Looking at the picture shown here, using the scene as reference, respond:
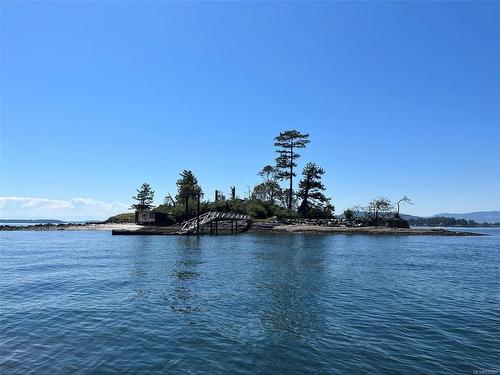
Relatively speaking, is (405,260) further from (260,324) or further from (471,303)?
(260,324)

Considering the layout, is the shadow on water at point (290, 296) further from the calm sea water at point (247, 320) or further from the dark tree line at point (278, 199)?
the dark tree line at point (278, 199)

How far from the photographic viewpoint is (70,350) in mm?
12000

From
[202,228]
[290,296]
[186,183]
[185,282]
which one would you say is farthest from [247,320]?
[186,183]

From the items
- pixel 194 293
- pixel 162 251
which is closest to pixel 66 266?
pixel 162 251

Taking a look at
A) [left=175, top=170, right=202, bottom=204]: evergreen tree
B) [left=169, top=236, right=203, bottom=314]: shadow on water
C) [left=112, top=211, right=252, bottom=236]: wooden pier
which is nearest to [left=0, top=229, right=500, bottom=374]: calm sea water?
[left=169, top=236, right=203, bottom=314]: shadow on water

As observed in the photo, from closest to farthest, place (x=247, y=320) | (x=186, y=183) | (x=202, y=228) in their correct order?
(x=247, y=320)
(x=202, y=228)
(x=186, y=183)

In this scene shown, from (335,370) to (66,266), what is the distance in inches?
1103

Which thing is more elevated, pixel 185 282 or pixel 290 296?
pixel 185 282

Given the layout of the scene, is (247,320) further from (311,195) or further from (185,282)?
(311,195)

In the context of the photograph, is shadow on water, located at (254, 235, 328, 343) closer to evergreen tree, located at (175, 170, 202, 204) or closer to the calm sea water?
the calm sea water

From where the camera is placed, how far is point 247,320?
606 inches

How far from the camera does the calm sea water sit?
11164 millimetres

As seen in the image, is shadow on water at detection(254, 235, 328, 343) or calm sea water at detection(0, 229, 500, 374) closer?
calm sea water at detection(0, 229, 500, 374)

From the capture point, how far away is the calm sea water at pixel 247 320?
11164mm
